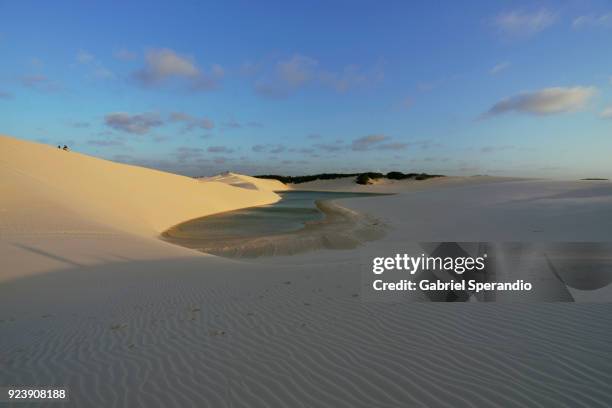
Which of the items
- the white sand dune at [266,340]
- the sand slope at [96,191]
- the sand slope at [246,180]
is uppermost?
the sand slope at [246,180]

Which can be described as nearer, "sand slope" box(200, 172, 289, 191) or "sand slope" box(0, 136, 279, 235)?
"sand slope" box(0, 136, 279, 235)

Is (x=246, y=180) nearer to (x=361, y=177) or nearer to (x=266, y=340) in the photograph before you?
(x=361, y=177)

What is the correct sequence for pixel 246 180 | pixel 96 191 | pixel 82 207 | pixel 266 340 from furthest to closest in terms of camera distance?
pixel 246 180, pixel 96 191, pixel 82 207, pixel 266 340

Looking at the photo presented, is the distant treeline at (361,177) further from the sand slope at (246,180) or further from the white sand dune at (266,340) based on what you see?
the white sand dune at (266,340)

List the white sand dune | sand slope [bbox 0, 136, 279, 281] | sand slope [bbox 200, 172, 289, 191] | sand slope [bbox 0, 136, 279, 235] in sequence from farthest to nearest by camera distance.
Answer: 1. sand slope [bbox 200, 172, 289, 191]
2. sand slope [bbox 0, 136, 279, 235]
3. sand slope [bbox 0, 136, 279, 281]
4. the white sand dune

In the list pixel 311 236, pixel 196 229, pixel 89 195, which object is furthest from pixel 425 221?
pixel 89 195

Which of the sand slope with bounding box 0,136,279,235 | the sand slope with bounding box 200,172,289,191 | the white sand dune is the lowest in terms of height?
the white sand dune

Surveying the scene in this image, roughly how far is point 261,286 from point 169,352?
3277 millimetres

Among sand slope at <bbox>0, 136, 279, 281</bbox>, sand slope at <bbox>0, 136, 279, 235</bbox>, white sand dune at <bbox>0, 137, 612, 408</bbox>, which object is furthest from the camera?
sand slope at <bbox>0, 136, 279, 235</bbox>

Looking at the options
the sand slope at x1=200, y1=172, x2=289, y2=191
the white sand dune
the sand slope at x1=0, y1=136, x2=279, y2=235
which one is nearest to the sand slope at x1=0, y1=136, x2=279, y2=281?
the sand slope at x1=0, y1=136, x2=279, y2=235

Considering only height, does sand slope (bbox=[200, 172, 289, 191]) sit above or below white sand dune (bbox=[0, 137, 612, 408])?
above

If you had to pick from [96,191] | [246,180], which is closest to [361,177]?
[246,180]

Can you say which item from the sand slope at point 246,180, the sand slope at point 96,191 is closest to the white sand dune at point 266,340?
the sand slope at point 96,191

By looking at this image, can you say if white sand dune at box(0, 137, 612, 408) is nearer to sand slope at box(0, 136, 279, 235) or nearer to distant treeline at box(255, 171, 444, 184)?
sand slope at box(0, 136, 279, 235)
